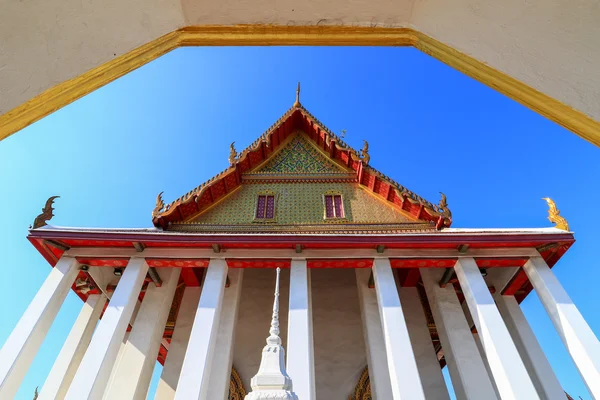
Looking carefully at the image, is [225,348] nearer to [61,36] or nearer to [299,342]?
[299,342]

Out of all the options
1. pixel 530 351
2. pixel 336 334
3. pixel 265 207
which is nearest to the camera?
pixel 530 351

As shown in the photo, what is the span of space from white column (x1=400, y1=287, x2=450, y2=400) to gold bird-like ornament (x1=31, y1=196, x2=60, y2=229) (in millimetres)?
7482

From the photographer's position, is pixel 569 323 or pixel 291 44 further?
pixel 569 323

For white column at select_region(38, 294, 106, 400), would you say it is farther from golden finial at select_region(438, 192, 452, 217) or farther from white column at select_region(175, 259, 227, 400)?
golden finial at select_region(438, 192, 452, 217)

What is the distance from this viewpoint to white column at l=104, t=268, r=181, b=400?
6.07 metres

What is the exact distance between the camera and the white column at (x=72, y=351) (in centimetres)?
652

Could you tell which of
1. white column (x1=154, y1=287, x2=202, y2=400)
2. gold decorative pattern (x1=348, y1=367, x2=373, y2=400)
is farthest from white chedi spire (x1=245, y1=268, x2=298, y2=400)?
gold decorative pattern (x1=348, y1=367, x2=373, y2=400)

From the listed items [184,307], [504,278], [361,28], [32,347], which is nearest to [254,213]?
[184,307]

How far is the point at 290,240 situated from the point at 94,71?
5765 millimetres

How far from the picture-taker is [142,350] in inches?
249

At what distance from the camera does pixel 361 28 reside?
4.57ft

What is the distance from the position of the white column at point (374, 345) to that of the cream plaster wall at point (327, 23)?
5725mm

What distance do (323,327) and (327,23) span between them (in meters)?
7.86

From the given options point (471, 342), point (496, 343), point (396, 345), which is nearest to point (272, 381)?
point (396, 345)
